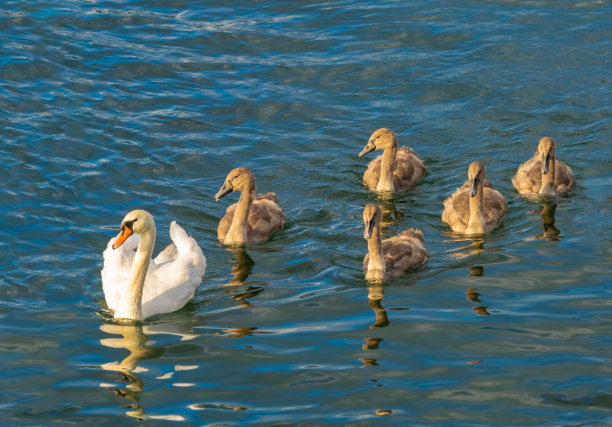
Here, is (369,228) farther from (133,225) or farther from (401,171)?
(401,171)

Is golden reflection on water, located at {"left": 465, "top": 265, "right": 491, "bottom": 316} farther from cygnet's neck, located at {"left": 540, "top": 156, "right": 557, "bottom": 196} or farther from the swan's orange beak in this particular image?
the swan's orange beak

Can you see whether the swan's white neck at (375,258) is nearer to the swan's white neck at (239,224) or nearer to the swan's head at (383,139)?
the swan's white neck at (239,224)

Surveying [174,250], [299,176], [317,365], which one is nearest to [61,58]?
[299,176]

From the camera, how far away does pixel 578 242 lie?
17.3 meters

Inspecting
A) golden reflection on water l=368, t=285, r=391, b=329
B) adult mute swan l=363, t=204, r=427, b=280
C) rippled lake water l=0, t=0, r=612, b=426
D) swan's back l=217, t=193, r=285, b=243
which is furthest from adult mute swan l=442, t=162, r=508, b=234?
swan's back l=217, t=193, r=285, b=243

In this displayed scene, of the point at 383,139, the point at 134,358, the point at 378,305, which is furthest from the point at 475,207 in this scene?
the point at 134,358

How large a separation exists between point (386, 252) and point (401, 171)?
365 centimetres

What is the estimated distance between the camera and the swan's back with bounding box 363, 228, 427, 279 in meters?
16.2

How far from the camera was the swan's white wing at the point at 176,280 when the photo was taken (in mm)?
15320

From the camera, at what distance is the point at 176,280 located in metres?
15.4

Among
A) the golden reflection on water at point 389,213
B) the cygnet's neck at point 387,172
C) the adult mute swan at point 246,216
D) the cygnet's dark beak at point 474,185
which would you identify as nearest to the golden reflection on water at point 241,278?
the adult mute swan at point 246,216

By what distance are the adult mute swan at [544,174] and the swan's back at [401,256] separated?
3261mm

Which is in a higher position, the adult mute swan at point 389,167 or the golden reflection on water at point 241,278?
the adult mute swan at point 389,167

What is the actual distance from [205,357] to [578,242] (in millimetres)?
6620
